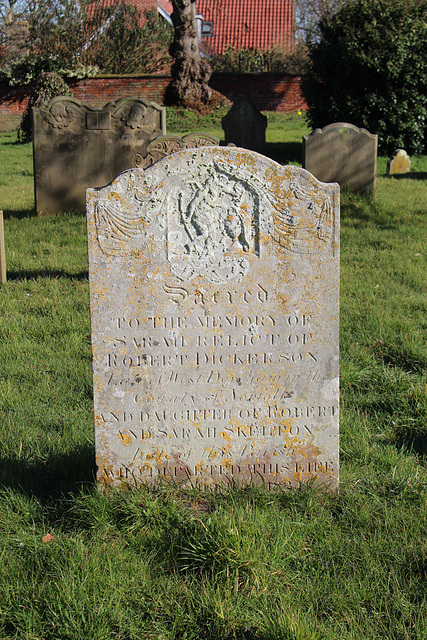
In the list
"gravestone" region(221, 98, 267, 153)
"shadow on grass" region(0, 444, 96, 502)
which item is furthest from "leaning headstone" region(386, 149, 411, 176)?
"shadow on grass" region(0, 444, 96, 502)

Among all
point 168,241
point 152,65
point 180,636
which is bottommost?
point 180,636

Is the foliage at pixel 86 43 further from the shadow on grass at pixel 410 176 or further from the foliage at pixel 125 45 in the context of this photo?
the shadow on grass at pixel 410 176

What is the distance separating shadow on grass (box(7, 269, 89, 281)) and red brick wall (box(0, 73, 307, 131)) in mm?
15930

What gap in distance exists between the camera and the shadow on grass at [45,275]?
286 inches

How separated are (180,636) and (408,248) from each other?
261 inches

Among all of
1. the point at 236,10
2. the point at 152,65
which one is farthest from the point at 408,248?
the point at 236,10

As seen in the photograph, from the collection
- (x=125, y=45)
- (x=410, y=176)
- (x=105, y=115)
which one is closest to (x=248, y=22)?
(x=125, y=45)

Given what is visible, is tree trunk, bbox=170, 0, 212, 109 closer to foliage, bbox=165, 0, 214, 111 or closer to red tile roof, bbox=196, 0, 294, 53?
foliage, bbox=165, 0, 214, 111

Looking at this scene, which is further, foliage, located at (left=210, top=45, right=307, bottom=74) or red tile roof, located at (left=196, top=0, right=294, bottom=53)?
red tile roof, located at (left=196, top=0, right=294, bottom=53)

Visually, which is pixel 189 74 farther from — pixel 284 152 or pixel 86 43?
pixel 284 152

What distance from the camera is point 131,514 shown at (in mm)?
3105

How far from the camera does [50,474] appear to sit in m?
3.51

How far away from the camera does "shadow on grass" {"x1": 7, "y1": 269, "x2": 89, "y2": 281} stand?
7254mm

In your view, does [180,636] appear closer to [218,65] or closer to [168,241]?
[168,241]
